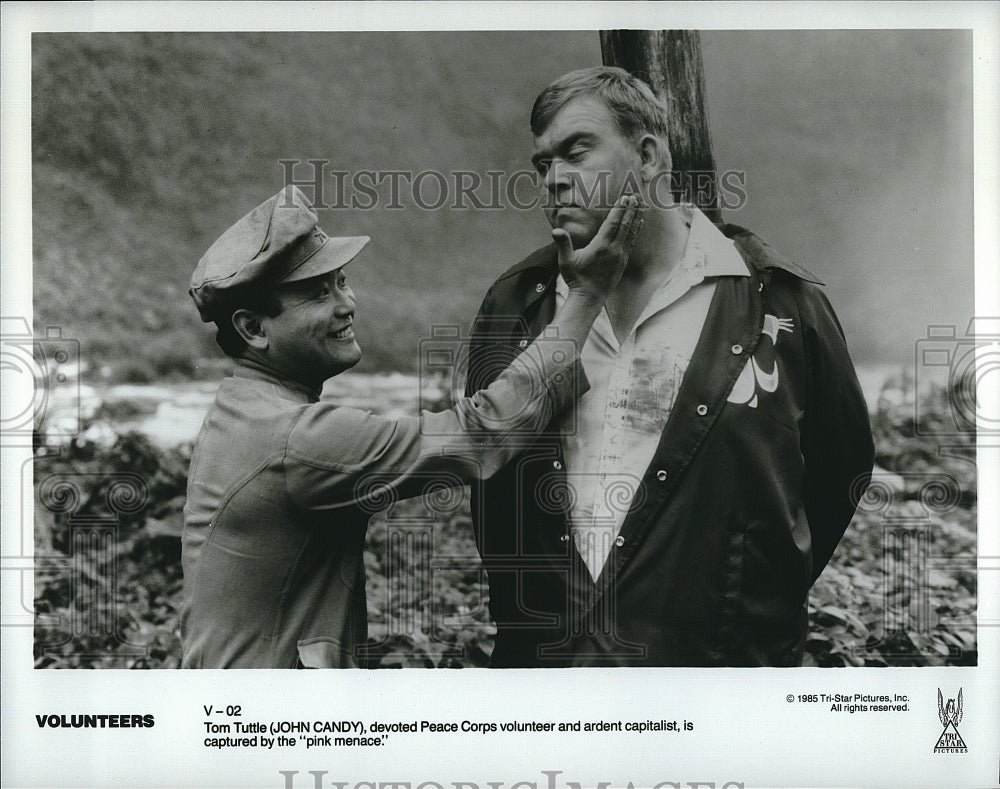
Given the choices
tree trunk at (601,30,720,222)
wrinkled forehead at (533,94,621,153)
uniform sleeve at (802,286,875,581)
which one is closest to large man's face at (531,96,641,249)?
wrinkled forehead at (533,94,621,153)

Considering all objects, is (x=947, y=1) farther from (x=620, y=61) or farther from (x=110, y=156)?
(x=110, y=156)

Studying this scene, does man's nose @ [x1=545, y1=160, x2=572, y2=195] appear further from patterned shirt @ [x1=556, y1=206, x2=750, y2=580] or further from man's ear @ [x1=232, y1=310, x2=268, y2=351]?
man's ear @ [x1=232, y1=310, x2=268, y2=351]

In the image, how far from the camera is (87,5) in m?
4.47

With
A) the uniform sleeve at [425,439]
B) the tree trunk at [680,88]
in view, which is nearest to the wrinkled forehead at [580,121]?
the tree trunk at [680,88]

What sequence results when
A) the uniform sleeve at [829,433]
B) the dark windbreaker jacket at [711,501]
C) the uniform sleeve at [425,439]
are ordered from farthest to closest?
the uniform sleeve at [829,433], the dark windbreaker jacket at [711,501], the uniform sleeve at [425,439]

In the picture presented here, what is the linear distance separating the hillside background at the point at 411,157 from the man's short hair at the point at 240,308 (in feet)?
0.37

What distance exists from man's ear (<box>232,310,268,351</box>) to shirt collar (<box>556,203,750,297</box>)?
129 centimetres

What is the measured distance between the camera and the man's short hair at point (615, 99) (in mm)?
4320

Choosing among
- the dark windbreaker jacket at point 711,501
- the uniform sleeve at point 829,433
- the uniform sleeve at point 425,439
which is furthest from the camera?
the uniform sleeve at point 829,433

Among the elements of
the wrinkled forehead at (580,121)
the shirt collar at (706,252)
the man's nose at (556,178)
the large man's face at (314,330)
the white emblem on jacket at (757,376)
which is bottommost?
the white emblem on jacket at (757,376)

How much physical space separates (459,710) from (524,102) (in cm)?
270

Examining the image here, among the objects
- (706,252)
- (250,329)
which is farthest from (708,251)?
(250,329)

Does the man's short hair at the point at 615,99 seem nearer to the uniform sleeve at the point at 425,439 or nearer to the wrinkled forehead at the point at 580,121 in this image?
the wrinkled forehead at the point at 580,121

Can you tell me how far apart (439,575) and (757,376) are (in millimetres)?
1632
